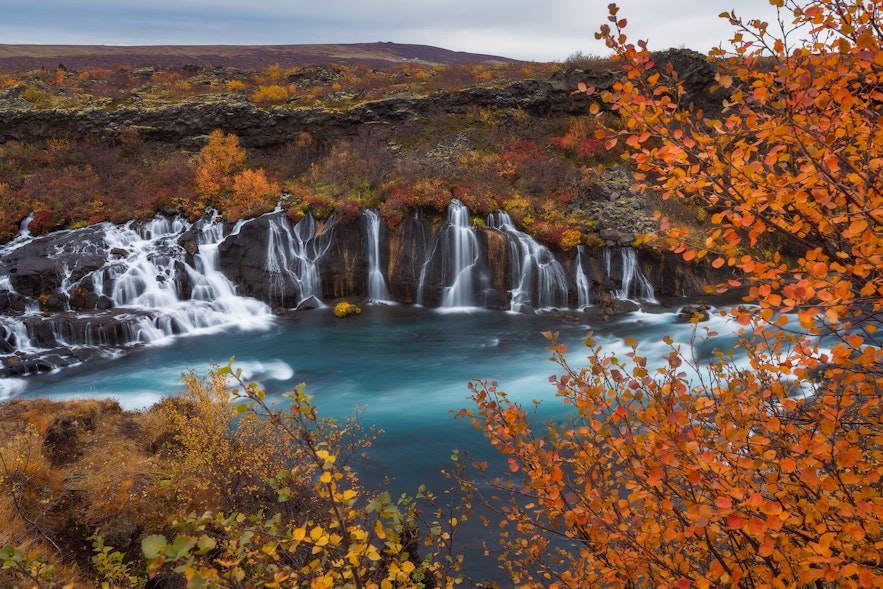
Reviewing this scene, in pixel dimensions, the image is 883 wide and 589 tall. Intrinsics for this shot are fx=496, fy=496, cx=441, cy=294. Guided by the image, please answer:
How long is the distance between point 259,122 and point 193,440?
1100 inches

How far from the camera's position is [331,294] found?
873 inches

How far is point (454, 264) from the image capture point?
70.5 feet

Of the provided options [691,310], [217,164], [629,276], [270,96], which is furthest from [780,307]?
[270,96]

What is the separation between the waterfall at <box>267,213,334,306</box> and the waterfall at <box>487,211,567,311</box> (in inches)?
330

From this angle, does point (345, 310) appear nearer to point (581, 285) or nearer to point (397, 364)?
point (397, 364)

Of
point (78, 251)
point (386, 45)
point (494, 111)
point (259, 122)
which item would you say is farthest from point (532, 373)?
point (386, 45)

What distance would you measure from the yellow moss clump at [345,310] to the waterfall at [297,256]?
180 centimetres

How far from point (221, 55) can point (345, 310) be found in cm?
5743

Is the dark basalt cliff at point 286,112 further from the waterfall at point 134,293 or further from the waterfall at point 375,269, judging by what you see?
the waterfall at point 375,269

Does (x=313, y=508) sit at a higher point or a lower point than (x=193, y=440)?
lower

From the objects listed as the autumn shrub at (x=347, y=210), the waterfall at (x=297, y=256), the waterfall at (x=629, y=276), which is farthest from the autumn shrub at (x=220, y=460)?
the waterfall at (x=629, y=276)

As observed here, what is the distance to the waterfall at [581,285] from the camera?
20500 millimetres

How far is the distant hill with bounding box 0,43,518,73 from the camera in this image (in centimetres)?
5156

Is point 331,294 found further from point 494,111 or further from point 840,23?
point 840,23
